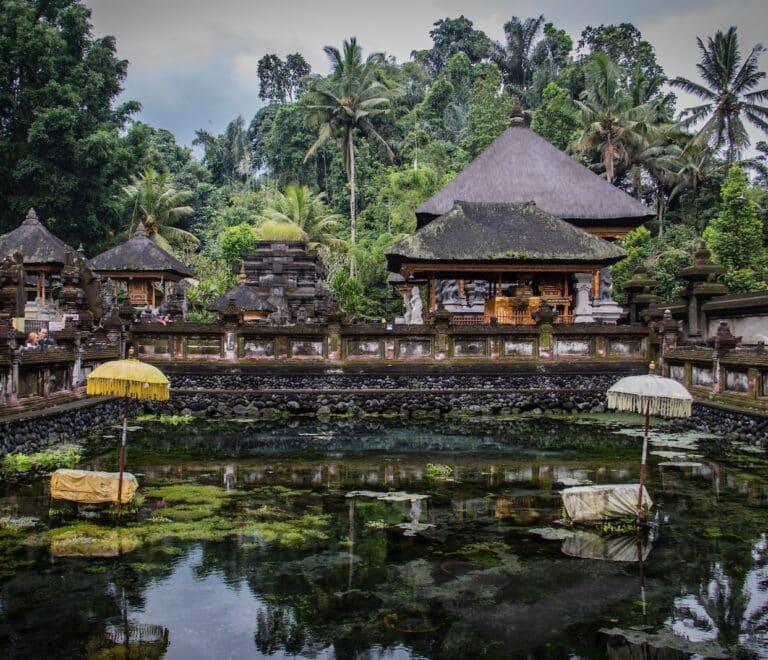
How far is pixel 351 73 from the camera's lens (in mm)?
53344

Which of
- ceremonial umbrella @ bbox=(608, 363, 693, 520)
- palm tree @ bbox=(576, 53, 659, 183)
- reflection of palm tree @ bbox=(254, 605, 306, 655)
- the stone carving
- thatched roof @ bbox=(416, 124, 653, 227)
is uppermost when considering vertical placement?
palm tree @ bbox=(576, 53, 659, 183)

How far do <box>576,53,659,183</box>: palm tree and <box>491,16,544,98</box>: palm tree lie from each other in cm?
2399

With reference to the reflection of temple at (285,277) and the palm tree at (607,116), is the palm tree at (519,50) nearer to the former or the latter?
the palm tree at (607,116)

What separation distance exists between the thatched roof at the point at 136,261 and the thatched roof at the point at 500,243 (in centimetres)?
1133

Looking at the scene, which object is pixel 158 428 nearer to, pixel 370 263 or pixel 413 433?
pixel 413 433

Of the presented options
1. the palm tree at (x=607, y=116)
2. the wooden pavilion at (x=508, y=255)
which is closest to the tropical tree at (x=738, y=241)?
the wooden pavilion at (x=508, y=255)

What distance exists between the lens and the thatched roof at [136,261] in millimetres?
31000

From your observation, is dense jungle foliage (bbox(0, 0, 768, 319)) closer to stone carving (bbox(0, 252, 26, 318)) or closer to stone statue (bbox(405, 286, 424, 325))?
stone statue (bbox(405, 286, 424, 325))

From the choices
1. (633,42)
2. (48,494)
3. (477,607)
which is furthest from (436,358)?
(633,42)

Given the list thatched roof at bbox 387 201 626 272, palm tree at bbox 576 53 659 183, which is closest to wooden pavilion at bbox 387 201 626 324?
thatched roof at bbox 387 201 626 272

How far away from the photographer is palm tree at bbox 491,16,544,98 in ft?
230

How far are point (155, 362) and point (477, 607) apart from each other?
1595cm

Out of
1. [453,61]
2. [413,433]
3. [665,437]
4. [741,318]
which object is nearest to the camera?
[665,437]

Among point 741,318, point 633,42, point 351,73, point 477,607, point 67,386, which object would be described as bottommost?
point 477,607
